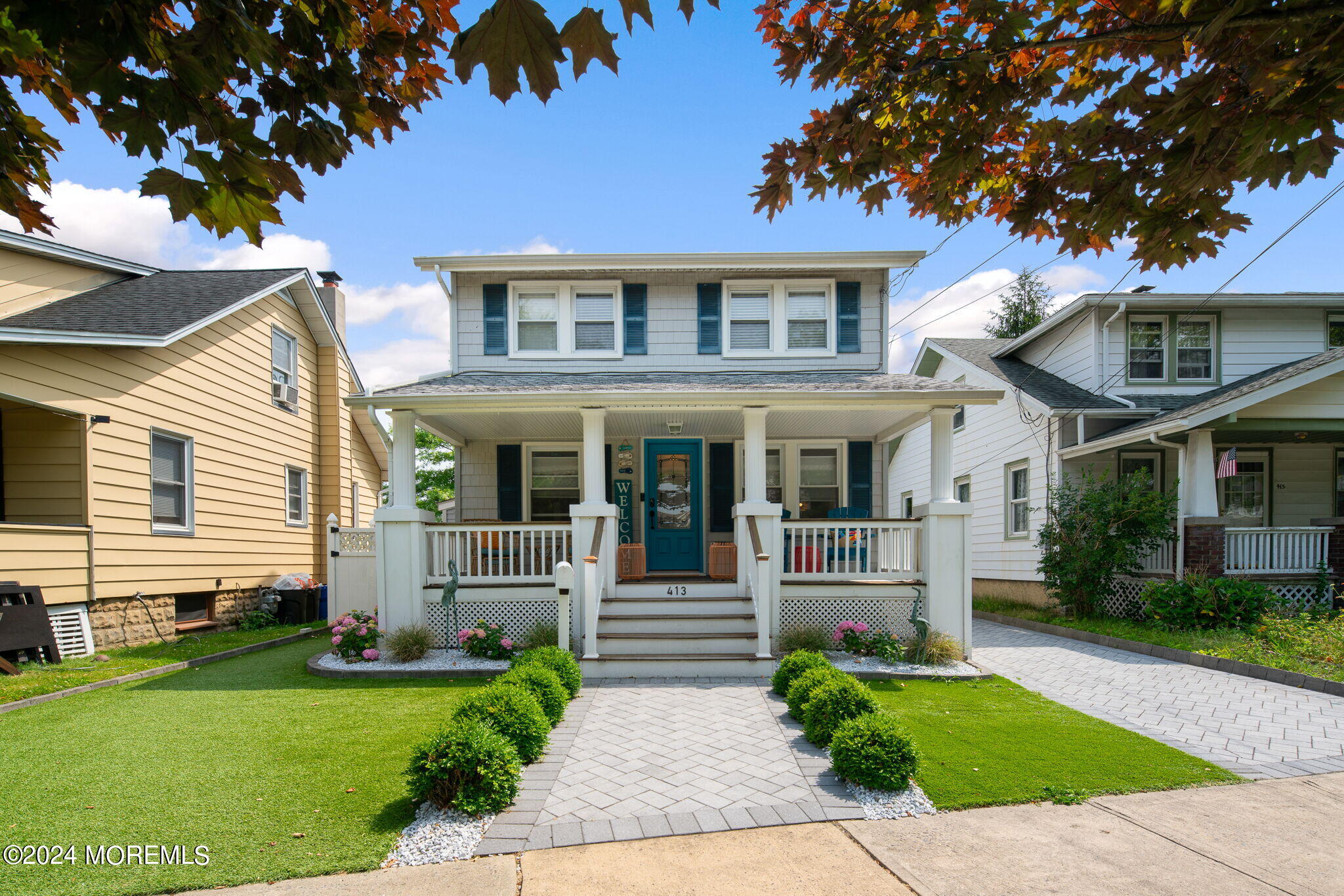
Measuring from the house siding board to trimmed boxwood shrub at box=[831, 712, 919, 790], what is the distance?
7.26m

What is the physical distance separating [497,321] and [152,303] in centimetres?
524

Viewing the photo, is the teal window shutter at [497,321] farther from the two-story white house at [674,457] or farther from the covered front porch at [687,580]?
the covered front porch at [687,580]

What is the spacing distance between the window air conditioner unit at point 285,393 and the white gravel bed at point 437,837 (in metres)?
11.3

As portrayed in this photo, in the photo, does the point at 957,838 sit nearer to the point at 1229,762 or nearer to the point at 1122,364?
the point at 1229,762

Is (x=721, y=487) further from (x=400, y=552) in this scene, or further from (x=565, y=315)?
(x=400, y=552)

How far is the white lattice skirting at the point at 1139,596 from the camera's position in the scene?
1129cm

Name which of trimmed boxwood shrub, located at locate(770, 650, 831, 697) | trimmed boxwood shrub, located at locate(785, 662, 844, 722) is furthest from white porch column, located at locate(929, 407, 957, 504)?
trimmed boxwood shrub, located at locate(785, 662, 844, 722)

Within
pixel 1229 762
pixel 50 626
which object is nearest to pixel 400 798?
pixel 1229 762

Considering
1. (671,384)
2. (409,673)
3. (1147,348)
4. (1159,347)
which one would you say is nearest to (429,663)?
(409,673)

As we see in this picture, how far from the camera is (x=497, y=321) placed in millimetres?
11234

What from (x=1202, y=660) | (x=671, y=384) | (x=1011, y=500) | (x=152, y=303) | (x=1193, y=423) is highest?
(x=152, y=303)

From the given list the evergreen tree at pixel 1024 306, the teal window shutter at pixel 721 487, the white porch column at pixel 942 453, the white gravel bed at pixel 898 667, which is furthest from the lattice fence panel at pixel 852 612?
the evergreen tree at pixel 1024 306

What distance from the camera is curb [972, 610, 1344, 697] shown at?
7293mm

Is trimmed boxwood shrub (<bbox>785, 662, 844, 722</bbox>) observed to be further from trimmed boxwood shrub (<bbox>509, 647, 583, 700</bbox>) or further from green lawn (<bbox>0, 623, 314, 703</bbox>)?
green lawn (<bbox>0, 623, 314, 703</bbox>)
